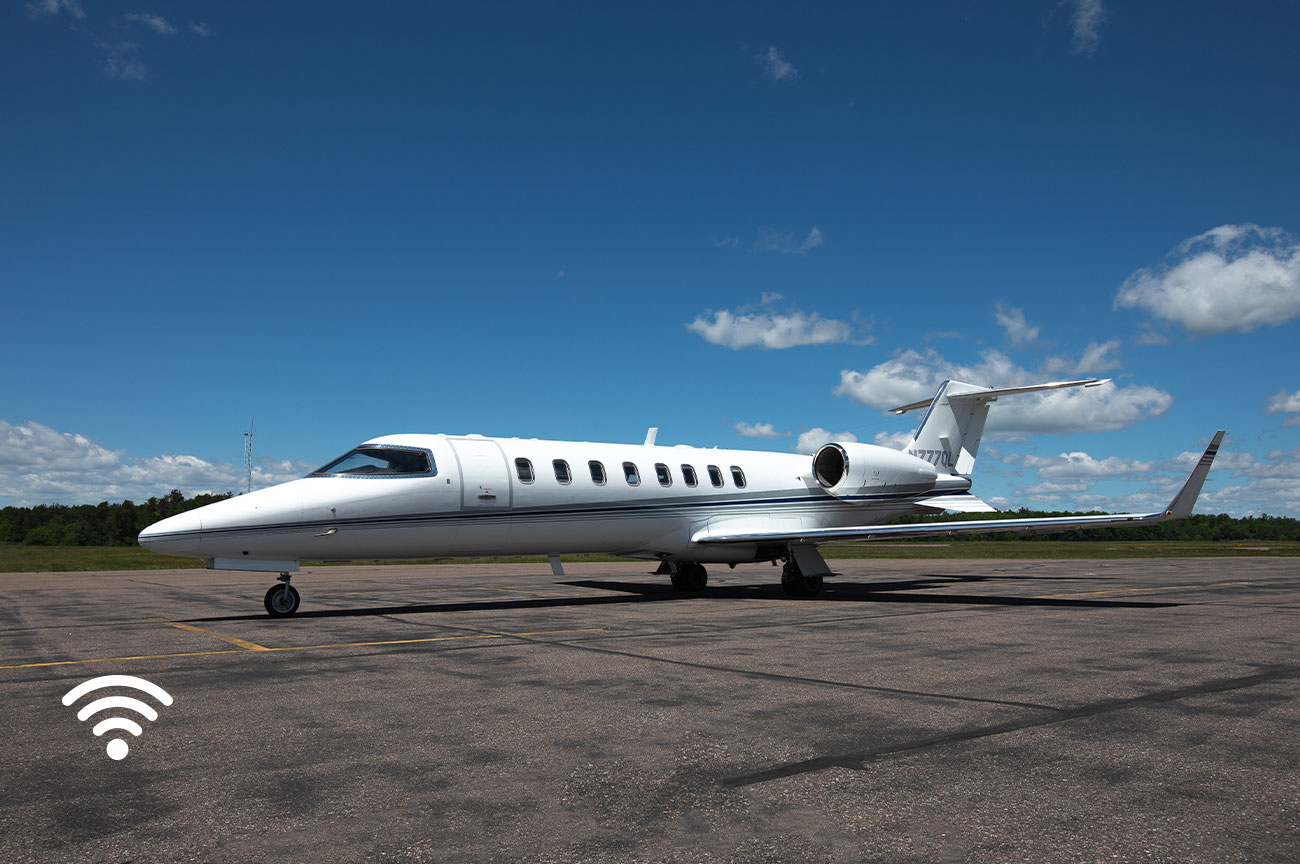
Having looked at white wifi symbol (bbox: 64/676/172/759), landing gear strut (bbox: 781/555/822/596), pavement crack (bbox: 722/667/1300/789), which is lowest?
pavement crack (bbox: 722/667/1300/789)

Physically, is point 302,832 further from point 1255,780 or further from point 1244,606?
point 1244,606

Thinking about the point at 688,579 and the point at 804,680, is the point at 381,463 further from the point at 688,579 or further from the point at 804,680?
the point at 804,680

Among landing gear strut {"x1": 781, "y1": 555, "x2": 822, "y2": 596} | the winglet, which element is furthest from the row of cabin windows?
the winglet

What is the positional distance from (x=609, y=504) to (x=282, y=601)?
6353 millimetres

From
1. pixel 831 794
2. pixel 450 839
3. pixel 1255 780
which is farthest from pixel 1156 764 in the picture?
pixel 450 839

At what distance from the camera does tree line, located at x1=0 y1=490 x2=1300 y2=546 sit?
9688cm

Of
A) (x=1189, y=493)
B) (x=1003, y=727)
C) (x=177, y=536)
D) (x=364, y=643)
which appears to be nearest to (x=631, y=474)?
(x=364, y=643)

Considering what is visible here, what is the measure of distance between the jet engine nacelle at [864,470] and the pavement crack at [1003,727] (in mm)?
12694

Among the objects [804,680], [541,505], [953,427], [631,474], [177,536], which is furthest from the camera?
[953,427]

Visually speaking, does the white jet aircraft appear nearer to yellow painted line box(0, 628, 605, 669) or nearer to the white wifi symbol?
yellow painted line box(0, 628, 605, 669)

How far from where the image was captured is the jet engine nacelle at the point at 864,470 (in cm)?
2158

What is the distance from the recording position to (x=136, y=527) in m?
105

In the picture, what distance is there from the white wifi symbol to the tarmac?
11 centimetres

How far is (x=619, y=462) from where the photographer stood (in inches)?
722
